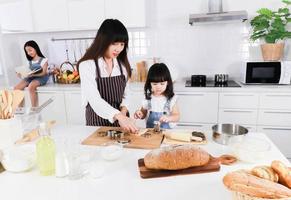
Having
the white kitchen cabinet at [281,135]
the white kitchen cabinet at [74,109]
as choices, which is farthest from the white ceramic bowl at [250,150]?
the white kitchen cabinet at [74,109]

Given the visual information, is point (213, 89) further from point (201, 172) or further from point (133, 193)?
point (133, 193)

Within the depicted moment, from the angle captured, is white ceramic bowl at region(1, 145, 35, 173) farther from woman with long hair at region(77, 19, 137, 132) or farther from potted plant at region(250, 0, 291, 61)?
potted plant at region(250, 0, 291, 61)

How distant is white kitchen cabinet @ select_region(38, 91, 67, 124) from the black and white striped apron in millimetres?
1271

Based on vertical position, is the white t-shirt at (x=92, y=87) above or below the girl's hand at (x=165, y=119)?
above

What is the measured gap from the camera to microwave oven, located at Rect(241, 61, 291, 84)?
2.35 meters

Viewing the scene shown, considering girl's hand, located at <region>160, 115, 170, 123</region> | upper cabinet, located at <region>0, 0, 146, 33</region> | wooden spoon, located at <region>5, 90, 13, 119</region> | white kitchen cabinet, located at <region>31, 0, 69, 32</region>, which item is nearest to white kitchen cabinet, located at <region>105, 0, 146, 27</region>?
upper cabinet, located at <region>0, 0, 146, 33</region>

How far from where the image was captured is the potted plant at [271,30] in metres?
2.39

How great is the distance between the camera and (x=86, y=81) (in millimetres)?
1452

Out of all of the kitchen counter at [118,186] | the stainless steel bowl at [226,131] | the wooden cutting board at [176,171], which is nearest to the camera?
the kitchen counter at [118,186]

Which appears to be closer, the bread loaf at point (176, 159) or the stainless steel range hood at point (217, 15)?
the bread loaf at point (176, 159)

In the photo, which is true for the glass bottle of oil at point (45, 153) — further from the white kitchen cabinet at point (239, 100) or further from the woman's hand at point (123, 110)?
the white kitchen cabinet at point (239, 100)

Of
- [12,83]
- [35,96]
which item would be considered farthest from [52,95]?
[12,83]

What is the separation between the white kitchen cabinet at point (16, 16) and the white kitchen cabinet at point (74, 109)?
0.94 metres

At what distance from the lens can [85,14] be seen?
268 centimetres
